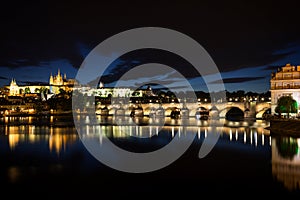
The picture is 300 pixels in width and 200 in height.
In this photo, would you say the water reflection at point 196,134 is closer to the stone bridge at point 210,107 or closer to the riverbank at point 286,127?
the riverbank at point 286,127

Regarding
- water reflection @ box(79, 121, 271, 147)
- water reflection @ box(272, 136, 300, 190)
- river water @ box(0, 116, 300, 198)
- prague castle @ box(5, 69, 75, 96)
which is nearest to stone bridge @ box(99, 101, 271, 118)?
water reflection @ box(79, 121, 271, 147)

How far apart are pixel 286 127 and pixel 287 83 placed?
14.3 metres

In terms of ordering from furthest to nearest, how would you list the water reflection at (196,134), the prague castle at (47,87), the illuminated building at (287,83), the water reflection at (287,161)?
the prague castle at (47,87), the illuminated building at (287,83), the water reflection at (196,134), the water reflection at (287,161)

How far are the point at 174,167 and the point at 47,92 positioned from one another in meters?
115

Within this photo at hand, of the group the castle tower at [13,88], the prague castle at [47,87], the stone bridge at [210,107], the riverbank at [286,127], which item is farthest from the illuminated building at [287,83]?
the castle tower at [13,88]

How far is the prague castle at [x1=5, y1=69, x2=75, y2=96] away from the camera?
12606cm

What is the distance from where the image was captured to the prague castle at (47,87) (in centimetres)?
12606

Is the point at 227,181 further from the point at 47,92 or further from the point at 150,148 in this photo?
the point at 47,92

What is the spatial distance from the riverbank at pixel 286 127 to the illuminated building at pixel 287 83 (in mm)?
11013

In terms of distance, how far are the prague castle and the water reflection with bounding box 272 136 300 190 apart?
11096 centimetres

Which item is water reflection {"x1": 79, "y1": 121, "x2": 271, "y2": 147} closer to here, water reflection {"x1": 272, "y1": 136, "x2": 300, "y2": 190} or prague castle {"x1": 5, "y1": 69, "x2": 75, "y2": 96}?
water reflection {"x1": 272, "y1": 136, "x2": 300, "y2": 190}

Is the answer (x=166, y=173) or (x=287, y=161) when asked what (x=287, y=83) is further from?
(x=166, y=173)

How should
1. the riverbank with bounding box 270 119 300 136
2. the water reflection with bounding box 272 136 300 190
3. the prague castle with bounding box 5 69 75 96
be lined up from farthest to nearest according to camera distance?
1. the prague castle with bounding box 5 69 75 96
2. the riverbank with bounding box 270 119 300 136
3. the water reflection with bounding box 272 136 300 190

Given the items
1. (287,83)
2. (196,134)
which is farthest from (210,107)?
(196,134)
